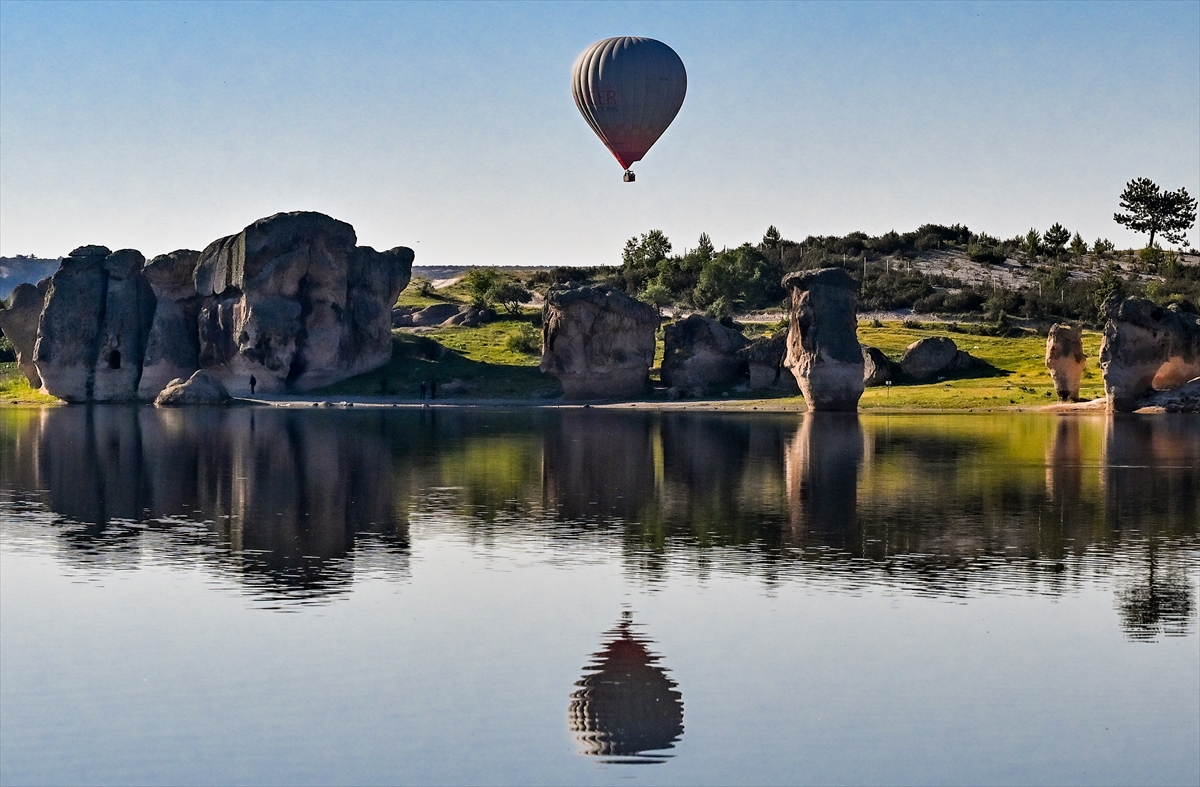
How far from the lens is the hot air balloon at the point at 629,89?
5991cm

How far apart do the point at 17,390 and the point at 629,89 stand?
43.5 m

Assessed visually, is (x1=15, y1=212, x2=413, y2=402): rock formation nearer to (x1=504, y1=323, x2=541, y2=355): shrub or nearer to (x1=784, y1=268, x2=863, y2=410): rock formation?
(x1=504, y1=323, x2=541, y2=355): shrub

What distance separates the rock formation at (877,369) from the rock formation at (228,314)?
23365 millimetres

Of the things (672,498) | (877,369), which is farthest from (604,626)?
(877,369)

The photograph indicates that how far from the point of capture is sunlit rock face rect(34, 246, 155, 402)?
271 ft

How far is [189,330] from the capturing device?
83375 millimetres

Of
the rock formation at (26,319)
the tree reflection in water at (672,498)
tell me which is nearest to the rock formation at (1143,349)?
the tree reflection in water at (672,498)

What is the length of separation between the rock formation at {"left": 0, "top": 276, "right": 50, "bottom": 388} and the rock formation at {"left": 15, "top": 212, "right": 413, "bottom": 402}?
2564mm

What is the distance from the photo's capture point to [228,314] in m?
81.0

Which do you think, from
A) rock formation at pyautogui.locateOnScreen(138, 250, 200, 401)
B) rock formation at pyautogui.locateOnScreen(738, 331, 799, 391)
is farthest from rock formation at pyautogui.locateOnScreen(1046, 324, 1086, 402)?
rock formation at pyautogui.locateOnScreen(138, 250, 200, 401)

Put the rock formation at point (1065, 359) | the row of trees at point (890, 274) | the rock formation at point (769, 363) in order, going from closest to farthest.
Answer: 1. the rock formation at point (1065, 359)
2. the rock formation at point (769, 363)
3. the row of trees at point (890, 274)

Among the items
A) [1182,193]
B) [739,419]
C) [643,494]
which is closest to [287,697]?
[643,494]

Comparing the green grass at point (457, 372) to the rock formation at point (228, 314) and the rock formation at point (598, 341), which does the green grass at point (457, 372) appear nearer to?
the rock formation at point (228, 314)

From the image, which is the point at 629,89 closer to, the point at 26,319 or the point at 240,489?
the point at 240,489
